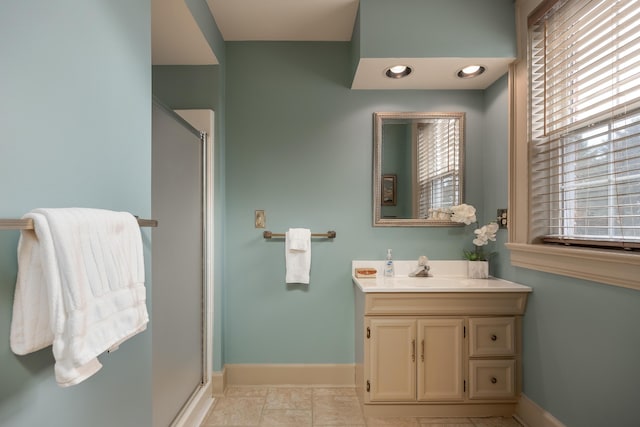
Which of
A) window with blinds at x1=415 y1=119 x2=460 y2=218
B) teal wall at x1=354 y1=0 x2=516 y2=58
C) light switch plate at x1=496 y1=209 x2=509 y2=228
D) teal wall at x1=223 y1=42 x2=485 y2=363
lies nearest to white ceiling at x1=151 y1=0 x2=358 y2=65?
teal wall at x1=223 y1=42 x2=485 y2=363

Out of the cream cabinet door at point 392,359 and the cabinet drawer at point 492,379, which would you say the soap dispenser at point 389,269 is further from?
the cabinet drawer at point 492,379

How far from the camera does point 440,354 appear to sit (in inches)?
76.5

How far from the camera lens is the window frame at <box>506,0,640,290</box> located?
156 centimetres

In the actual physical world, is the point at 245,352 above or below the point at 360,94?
below

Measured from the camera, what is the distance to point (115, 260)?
2.55 feet

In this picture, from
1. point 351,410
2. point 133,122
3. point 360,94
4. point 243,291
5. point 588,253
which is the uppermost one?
point 360,94

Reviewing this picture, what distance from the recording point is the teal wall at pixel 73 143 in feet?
2.12

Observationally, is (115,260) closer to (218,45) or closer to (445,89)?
(218,45)

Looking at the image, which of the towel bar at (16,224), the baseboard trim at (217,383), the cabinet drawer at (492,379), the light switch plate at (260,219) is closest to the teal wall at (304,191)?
the light switch plate at (260,219)

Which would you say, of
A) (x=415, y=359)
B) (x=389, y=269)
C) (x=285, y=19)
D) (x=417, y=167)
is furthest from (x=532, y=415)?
(x=285, y=19)

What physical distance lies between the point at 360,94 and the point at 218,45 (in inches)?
39.7

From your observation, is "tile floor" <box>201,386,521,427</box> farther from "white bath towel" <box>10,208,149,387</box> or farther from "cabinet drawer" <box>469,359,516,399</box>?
"white bath towel" <box>10,208,149,387</box>

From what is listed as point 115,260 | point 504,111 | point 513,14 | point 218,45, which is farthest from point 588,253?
point 218,45

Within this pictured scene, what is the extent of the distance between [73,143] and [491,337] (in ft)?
7.07
